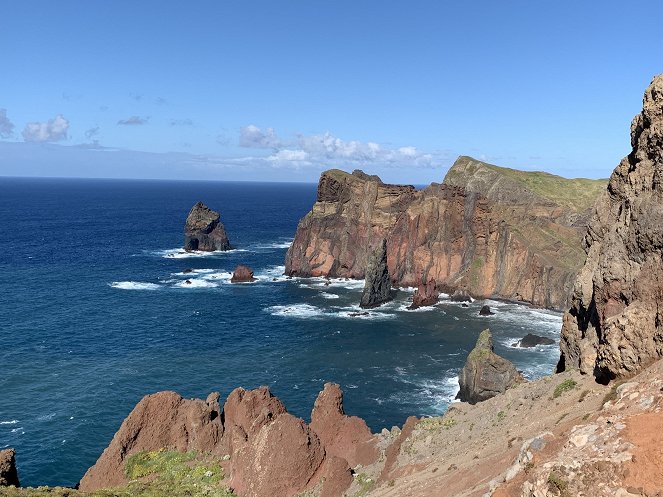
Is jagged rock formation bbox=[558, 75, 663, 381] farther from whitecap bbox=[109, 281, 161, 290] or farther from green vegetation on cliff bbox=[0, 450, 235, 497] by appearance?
whitecap bbox=[109, 281, 161, 290]

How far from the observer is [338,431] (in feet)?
136

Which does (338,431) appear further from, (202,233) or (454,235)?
(202,233)

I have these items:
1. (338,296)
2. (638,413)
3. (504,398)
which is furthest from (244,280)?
(638,413)

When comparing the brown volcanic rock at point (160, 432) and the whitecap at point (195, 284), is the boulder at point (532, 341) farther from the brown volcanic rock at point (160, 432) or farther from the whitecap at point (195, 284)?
the whitecap at point (195, 284)

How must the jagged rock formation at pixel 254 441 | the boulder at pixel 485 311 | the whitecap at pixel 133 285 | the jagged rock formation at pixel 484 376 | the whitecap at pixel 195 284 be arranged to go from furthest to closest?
the whitecap at pixel 195 284
the whitecap at pixel 133 285
the boulder at pixel 485 311
the jagged rock formation at pixel 484 376
the jagged rock formation at pixel 254 441

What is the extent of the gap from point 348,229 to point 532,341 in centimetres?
6378

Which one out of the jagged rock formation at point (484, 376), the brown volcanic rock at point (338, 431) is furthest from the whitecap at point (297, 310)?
the brown volcanic rock at point (338, 431)

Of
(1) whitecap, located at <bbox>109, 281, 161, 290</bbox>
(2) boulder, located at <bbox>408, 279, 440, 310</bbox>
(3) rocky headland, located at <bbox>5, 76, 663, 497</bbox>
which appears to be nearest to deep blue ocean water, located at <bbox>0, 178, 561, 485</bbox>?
(1) whitecap, located at <bbox>109, 281, 161, 290</bbox>

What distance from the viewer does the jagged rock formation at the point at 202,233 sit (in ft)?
561

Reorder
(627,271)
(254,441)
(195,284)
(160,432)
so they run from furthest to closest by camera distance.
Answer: (195,284), (160,432), (254,441), (627,271)

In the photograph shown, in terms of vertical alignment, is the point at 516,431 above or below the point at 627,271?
below

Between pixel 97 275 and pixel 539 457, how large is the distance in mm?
130884

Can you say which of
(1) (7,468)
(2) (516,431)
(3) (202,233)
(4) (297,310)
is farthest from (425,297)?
(1) (7,468)

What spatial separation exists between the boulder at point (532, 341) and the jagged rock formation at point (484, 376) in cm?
2161
